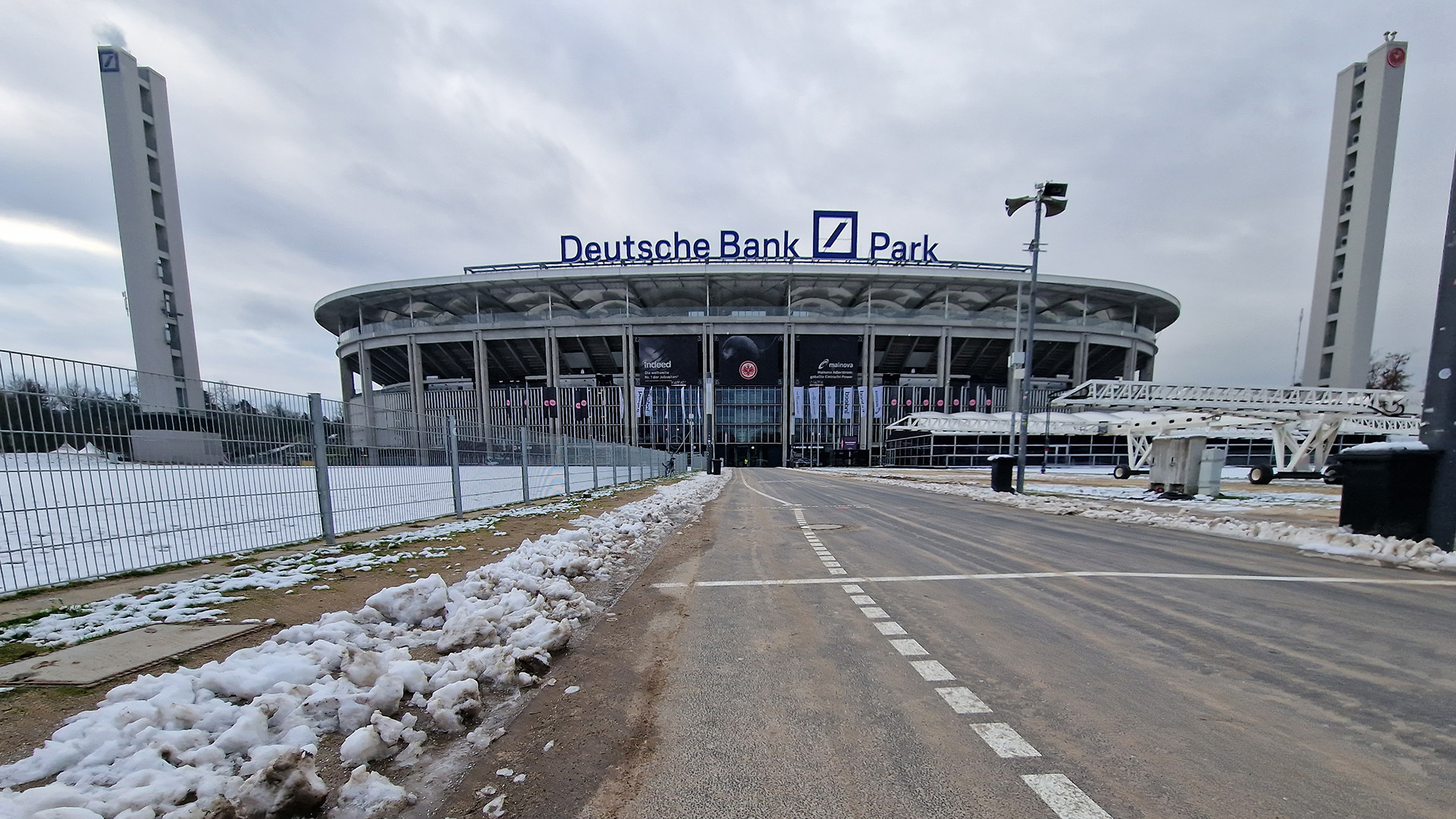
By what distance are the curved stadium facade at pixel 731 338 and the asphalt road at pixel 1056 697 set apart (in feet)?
166

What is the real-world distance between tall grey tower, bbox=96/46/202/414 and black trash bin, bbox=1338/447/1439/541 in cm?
5940

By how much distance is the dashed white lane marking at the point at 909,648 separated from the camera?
3467 mm

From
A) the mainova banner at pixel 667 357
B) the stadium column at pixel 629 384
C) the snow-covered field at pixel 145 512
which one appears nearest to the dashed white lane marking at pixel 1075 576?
the snow-covered field at pixel 145 512

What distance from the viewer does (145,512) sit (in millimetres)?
4902

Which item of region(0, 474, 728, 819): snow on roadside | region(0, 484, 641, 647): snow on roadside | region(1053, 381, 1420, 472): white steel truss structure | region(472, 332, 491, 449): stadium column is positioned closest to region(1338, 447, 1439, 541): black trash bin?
region(0, 474, 728, 819): snow on roadside

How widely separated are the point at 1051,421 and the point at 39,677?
50658mm

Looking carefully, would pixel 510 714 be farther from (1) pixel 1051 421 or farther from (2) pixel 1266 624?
(1) pixel 1051 421

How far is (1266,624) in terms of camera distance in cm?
400

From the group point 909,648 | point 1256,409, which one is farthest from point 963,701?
point 1256,409

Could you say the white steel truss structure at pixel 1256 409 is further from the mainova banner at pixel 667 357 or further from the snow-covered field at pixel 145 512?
the mainova banner at pixel 667 357

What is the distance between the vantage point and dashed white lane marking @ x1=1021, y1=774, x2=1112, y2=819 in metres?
1.88

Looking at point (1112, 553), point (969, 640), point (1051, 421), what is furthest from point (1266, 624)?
point (1051, 421)

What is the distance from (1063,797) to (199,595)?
6.34 m

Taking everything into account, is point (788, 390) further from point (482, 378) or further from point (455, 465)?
point (455, 465)
